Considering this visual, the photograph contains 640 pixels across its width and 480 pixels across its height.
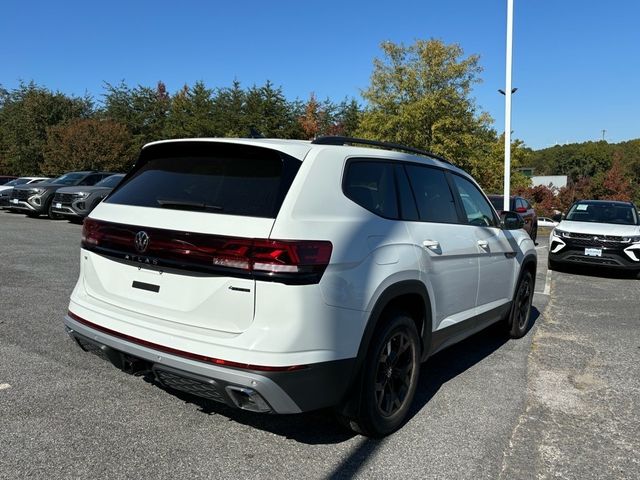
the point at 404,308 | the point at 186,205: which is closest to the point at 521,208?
the point at 404,308

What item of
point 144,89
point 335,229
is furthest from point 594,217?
point 144,89

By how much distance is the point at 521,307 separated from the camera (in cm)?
589

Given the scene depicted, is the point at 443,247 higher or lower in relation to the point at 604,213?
higher

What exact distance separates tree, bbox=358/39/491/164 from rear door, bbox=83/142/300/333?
24396mm

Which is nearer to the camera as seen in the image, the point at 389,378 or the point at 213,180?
the point at 213,180

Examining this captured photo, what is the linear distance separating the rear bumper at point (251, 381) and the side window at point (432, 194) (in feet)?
4.64

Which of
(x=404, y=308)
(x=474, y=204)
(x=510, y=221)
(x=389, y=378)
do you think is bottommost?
(x=389, y=378)

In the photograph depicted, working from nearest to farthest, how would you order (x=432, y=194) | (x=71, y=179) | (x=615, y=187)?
1. (x=432, y=194)
2. (x=71, y=179)
3. (x=615, y=187)

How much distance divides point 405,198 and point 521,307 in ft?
9.52

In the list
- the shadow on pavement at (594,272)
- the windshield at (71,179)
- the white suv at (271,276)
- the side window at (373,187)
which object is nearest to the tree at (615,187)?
the shadow on pavement at (594,272)

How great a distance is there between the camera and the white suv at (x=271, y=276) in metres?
2.71

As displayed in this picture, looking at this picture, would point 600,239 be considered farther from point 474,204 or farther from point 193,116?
point 193,116

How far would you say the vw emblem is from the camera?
3025 millimetres

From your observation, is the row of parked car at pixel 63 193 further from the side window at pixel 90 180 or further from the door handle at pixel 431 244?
the door handle at pixel 431 244
